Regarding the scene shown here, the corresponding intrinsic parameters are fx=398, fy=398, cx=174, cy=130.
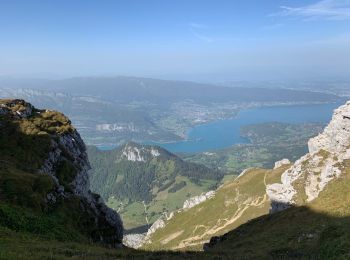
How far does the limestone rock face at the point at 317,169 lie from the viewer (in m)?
99.9

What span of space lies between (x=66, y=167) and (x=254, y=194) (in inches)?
5142

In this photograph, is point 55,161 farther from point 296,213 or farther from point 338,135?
point 338,135

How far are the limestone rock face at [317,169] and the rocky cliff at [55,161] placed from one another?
174ft

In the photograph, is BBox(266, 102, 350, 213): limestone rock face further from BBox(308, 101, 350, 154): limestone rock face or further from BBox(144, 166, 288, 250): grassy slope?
BBox(144, 166, 288, 250): grassy slope

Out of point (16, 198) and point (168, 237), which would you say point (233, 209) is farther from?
point (16, 198)

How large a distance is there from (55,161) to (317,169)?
237 feet

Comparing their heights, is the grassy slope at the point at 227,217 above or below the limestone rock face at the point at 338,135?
below

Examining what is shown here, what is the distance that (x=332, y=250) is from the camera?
31094mm

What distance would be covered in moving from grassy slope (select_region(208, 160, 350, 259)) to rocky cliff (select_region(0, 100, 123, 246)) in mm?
17869

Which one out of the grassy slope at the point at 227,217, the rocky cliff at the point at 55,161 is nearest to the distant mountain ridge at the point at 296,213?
the grassy slope at the point at 227,217

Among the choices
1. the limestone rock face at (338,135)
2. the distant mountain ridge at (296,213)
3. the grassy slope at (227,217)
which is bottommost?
the grassy slope at (227,217)

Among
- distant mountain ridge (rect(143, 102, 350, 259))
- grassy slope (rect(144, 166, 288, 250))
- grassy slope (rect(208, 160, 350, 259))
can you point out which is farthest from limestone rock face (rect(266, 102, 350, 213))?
grassy slope (rect(144, 166, 288, 250))

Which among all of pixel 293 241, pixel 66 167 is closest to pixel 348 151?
pixel 293 241

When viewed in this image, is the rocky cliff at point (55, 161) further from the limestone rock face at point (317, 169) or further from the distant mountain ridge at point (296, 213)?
the limestone rock face at point (317, 169)
